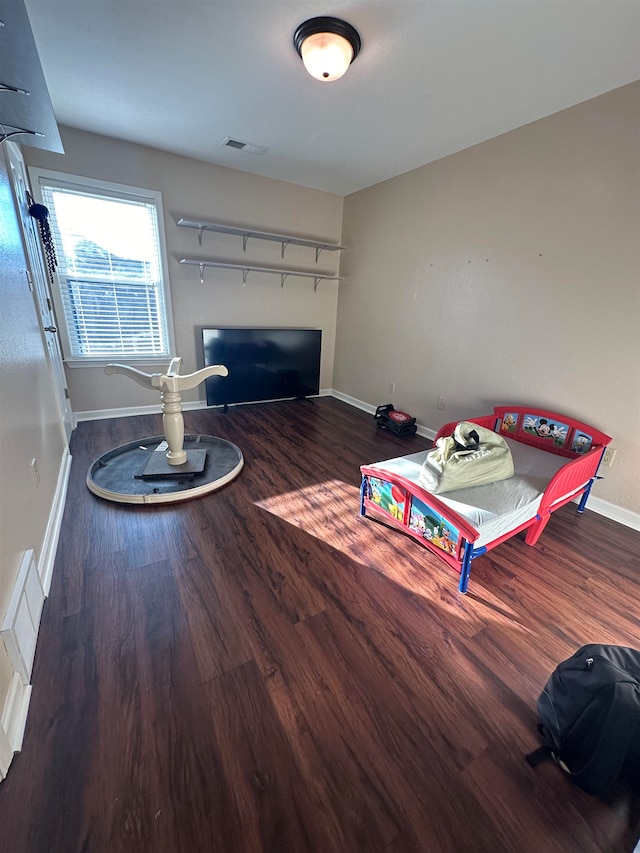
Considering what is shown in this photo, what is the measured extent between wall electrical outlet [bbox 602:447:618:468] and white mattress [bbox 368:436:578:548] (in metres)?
0.31

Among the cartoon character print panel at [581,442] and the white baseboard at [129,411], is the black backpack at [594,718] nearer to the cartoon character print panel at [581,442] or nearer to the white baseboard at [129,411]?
the cartoon character print panel at [581,442]

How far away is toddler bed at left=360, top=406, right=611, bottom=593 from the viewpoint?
1679 mm

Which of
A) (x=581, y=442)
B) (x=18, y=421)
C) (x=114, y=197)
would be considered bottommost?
(x=581, y=442)

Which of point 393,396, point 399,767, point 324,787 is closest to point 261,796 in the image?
point 324,787

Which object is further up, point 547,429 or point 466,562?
point 547,429

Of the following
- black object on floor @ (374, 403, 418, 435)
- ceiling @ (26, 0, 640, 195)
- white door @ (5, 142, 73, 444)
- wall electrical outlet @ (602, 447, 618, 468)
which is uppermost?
ceiling @ (26, 0, 640, 195)

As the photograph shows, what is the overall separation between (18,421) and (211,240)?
301 cm

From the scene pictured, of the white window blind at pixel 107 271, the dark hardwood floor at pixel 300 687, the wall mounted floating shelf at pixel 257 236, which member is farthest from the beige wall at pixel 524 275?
the white window blind at pixel 107 271

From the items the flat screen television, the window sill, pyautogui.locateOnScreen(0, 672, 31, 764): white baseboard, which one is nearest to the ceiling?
the flat screen television

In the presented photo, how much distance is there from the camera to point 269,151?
320 cm

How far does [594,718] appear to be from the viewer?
0.98 meters

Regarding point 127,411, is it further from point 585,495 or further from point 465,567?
point 585,495

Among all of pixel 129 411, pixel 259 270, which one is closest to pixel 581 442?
pixel 259 270

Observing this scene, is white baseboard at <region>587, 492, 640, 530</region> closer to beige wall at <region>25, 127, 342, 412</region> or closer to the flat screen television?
the flat screen television
